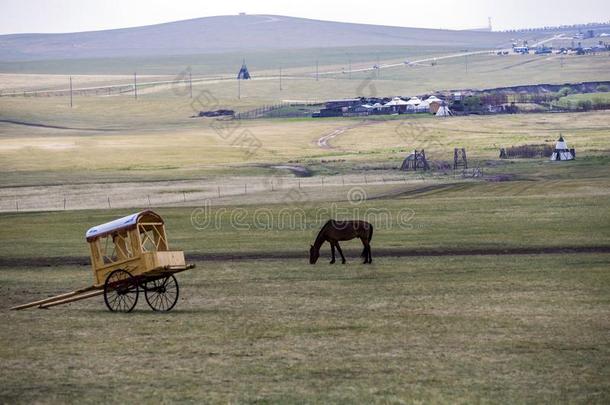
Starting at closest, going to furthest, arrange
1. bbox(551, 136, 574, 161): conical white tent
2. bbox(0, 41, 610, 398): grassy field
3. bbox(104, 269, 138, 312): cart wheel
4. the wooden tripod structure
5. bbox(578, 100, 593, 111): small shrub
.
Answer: bbox(0, 41, 610, 398): grassy field < bbox(104, 269, 138, 312): cart wheel < the wooden tripod structure < bbox(551, 136, 574, 161): conical white tent < bbox(578, 100, 593, 111): small shrub

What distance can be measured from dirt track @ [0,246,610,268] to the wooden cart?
10715 mm

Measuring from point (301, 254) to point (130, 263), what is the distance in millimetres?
13311

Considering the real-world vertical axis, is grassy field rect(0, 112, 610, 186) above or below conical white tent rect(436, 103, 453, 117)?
below

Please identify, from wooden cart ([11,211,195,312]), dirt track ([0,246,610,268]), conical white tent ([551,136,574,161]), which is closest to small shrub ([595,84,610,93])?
conical white tent ([551,136,574,161])

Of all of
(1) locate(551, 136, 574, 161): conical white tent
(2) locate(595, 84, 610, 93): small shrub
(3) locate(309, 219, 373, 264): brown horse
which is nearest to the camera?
(3) locate(309, 219, 373, 264): brown horse

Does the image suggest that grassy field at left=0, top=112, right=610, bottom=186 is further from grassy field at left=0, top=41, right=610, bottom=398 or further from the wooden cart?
the wooden cart

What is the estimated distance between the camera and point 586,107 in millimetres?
143875

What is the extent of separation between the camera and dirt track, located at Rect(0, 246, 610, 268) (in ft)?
115

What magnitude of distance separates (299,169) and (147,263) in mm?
56808

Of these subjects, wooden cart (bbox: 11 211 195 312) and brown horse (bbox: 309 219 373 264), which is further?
brown horse (bbox: 309 219 373 264)

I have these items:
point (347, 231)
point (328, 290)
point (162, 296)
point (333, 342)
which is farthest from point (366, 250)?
point (333, 342)

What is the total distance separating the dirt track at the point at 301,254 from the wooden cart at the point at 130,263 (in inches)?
422

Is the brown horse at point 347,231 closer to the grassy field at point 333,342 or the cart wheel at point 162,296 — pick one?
the grassy field at point 333,342

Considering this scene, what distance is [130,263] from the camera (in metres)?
23.7
